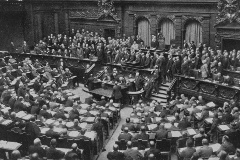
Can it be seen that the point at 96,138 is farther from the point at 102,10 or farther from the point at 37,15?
the point at 37,15

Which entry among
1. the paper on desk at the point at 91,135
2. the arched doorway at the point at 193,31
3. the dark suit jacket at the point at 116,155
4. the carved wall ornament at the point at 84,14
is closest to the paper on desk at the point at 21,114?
the paper on desk at the point at 91,135

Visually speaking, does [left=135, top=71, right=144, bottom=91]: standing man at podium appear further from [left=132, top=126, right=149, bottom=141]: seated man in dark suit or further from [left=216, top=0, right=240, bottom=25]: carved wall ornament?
[left=132, top=126, right=149, bottom=141]: seated man in dark suit

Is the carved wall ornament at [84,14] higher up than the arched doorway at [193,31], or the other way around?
the carved wall ornament at [84,14]

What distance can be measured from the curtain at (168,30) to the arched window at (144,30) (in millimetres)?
1450

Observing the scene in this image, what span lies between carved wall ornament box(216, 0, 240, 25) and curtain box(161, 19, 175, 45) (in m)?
4.16

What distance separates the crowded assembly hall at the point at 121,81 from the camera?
42.9 feet

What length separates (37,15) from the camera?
33.7m

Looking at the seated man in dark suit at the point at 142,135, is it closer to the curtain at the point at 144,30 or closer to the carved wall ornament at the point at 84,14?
the curtain at the point at 144,30

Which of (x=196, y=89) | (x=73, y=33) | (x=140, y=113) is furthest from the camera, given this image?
(x=73, y=33)

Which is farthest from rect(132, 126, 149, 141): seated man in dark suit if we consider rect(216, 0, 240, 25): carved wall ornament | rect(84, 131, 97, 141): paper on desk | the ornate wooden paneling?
rect(216, 0, 240, 25): carved wall ornament

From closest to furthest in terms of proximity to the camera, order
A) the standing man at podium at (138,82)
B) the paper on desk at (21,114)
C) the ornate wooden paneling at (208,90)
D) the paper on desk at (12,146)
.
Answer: the paper on desk at (12,146), the paper on desk at (21,114), the ornate wooden paneling at (208,90), the standing man at podium at (138,82)

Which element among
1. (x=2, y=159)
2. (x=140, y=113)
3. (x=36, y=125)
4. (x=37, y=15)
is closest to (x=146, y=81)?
(x=140, y=113)

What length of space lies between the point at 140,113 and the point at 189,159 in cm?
501

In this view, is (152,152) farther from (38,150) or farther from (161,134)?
(38,150)
